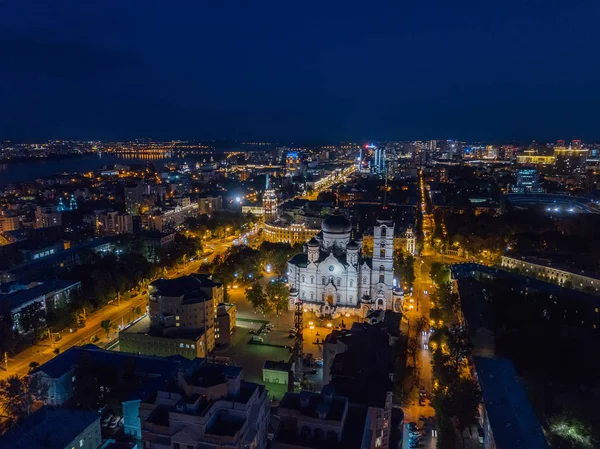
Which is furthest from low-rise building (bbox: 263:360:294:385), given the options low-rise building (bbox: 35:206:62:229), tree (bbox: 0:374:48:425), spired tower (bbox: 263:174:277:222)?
low-rise building (bbox: 35:206:62:229)

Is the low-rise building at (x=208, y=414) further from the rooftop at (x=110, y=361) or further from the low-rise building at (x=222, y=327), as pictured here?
the low-rise building at (x=222, y=327)

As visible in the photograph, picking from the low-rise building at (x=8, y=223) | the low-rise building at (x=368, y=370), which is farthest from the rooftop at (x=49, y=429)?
the low-rise building at (x=8, y=223)

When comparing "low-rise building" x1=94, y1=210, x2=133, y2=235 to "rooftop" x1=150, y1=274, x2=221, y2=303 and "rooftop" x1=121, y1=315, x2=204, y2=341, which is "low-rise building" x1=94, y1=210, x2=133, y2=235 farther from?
"rooftop" x1=121, y1=315, x2=204, y2=341

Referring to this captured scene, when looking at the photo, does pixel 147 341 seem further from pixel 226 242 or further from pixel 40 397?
pixel 226 242

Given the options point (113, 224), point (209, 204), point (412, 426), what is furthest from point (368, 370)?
point (209, 204)

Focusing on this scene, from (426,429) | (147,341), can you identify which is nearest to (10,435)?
(147,341)
